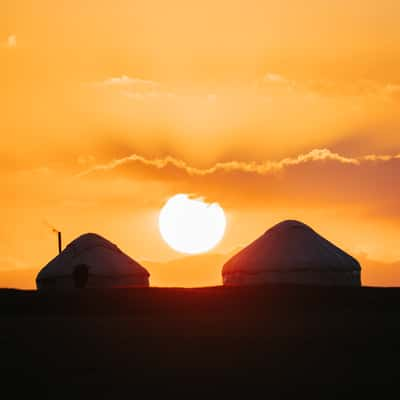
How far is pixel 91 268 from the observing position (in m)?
43.4

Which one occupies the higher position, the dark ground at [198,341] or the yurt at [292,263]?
the yurt at [292,263]

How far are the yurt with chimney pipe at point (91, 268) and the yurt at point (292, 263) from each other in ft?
19.4

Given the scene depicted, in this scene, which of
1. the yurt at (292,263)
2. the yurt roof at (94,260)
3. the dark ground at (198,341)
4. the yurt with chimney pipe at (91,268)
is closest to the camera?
the dark ground at (198,341)

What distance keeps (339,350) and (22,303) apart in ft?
36.1

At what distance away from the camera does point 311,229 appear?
41.0m

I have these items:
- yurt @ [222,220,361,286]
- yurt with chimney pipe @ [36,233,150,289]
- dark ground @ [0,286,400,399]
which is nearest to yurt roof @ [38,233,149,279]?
yurt with chimney pipe @ [36,233,150,289]

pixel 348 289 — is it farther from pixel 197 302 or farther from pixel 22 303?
pixel 22 303

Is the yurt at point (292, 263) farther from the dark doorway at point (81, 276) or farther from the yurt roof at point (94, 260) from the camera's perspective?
the dark doorway at point (81, 276)

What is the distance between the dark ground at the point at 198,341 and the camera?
42.5 feet

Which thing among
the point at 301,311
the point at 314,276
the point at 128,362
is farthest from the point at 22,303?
the point at 314,276

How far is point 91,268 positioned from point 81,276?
94cm

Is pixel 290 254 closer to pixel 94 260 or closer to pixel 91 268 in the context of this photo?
pixel 91 268

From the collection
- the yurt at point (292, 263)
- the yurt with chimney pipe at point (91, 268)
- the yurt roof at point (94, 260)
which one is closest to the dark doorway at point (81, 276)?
the yurt with chimney pipe at point (91, 268)

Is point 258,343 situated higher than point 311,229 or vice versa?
point 311,229
